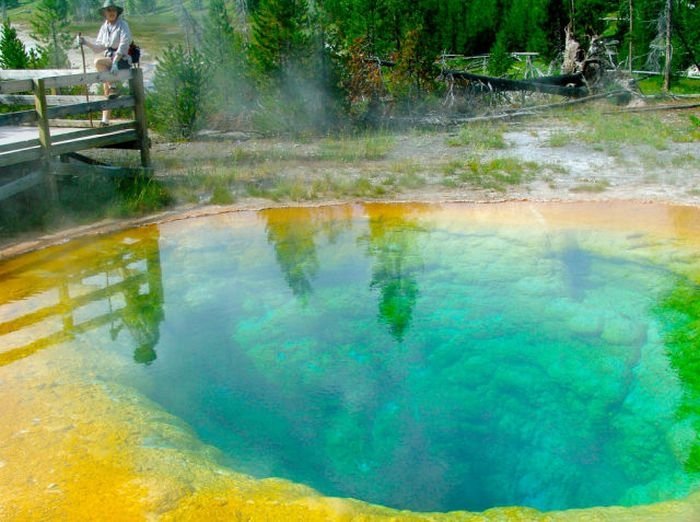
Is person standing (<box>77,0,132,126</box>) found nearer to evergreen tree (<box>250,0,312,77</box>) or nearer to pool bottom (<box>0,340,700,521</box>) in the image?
evergreen tree (<box>250,0,312,77</box>)

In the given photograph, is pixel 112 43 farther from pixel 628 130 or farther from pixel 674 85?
pixel 674 85

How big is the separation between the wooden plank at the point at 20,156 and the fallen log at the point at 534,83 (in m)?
9.22

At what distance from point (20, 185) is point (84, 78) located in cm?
141

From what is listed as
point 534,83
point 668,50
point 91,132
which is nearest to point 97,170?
point 91,132

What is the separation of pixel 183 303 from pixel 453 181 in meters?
4.46

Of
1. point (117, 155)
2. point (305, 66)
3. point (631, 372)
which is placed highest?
point (305, 66)

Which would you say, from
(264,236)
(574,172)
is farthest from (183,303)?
(574,172)

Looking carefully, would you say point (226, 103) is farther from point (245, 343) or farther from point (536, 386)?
point (536, 386)

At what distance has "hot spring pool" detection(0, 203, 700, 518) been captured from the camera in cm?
389

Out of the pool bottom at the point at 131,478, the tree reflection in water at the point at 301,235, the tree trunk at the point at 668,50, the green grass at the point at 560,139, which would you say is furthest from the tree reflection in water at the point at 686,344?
the tree trunk at the point at 668,50

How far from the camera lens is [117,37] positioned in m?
9.20

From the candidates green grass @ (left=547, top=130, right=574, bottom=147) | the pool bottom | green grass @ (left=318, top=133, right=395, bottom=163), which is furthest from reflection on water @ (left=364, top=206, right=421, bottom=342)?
green grass @ (left=547, top=130, right=574, bottom=147)

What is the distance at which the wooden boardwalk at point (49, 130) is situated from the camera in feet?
25.3

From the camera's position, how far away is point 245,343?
211 inches
